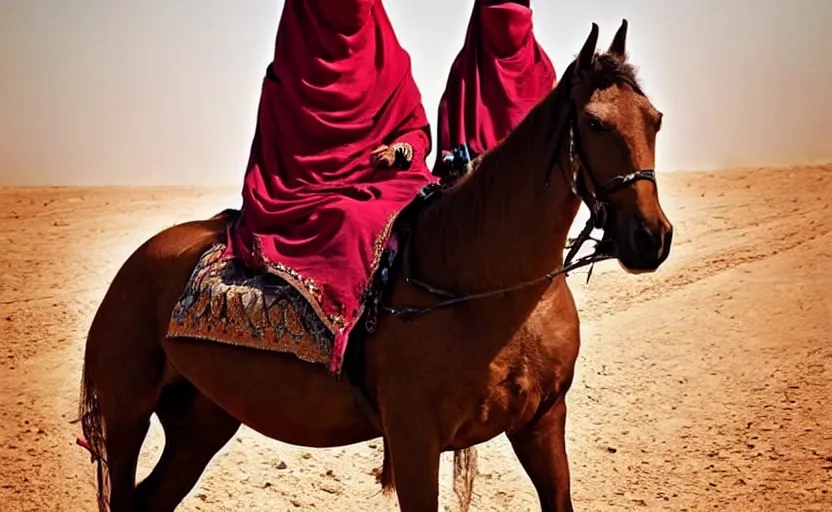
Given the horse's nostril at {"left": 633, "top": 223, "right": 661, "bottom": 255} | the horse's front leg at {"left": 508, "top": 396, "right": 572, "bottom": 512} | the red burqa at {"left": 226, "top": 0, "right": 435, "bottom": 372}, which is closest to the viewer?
the horse's nostril at {"left": 633, "top": 223, "right": 661, "bottom": 255}

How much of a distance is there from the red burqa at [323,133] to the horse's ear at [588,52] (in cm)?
99

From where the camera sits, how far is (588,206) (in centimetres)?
309

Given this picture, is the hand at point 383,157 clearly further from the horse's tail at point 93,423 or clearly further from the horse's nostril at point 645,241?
the horse's tail at point 93,423

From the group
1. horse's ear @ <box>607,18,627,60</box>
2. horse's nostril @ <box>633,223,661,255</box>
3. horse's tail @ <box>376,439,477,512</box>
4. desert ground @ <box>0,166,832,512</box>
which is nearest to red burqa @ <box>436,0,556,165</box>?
horse's ear @ <box>607,18,627,60</box>

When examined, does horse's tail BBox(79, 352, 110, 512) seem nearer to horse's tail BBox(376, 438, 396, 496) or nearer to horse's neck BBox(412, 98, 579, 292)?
horse's tail BBox(376, 438, 396, 496)

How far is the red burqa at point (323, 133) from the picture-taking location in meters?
3.90

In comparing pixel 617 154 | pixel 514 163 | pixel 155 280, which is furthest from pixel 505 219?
pixel 155 280

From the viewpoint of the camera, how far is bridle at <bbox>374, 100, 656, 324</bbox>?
2.94 m

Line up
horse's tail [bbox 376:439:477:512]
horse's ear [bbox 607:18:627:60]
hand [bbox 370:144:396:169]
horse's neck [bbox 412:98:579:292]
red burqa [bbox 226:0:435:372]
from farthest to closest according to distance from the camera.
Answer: horse's tail [bbox 376:439:477:512] → hand [bbox 370:144:396:169] → red burqa [bbox 226:0:435:372] → horse's neck [bbox 412:98:579:292] → horse's ear [bbox 607:18:627:60]

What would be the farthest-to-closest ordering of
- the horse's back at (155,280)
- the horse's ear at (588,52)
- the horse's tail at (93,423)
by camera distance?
the horse's tail at (93,423) → the horse's back at (155,280) → the horse's ear at (588,52)

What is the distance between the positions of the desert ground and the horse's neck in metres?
2.39

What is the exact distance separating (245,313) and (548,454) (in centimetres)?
123

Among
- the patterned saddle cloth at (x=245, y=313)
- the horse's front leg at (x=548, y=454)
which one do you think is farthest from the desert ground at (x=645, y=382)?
the horse's front leg at (x=548, y=454)

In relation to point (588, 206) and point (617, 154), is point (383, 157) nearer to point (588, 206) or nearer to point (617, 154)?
point (588, 206)
